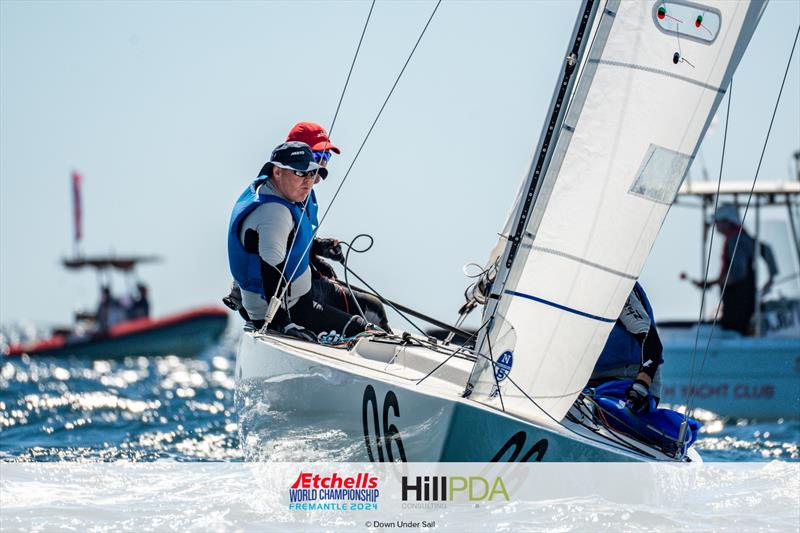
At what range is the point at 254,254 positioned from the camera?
5559mm

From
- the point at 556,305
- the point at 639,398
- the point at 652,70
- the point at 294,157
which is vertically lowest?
the point at 639,398

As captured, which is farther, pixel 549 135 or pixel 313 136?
pixel 313 136

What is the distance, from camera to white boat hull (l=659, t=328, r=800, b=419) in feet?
38.0

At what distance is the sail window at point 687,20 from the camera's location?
4.71 meters

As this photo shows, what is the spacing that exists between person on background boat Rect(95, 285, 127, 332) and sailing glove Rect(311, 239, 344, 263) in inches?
741

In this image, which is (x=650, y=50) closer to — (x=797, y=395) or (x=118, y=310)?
(x=797, y=395)

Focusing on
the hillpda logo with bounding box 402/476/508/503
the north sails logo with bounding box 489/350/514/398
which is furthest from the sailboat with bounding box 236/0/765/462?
the hillpda logo with bounding box 402/476/508/503

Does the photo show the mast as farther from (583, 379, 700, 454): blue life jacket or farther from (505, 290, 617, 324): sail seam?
(583, 379, 700, 454): blue life jacket

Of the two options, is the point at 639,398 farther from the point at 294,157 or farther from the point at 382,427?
the point at 294,157

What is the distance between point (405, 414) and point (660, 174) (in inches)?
55.5

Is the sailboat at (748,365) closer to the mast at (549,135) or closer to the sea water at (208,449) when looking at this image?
the sea water at (208,449)

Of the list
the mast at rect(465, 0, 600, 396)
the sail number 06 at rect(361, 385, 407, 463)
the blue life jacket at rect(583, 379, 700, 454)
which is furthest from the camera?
the blue life jacket at rect(583, 379, 700, 454)

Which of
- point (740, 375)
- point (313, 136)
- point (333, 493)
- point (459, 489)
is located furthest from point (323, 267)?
point (740, 375)

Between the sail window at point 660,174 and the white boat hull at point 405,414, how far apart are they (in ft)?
3.21
